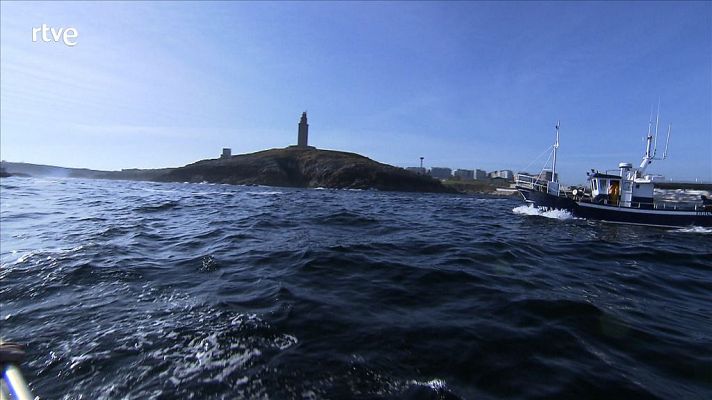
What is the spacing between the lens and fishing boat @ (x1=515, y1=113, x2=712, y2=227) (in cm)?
2725

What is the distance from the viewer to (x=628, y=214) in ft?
94.6

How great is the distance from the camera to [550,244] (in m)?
15.8

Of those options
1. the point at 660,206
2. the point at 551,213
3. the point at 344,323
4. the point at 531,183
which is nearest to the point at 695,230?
the point at 660,206

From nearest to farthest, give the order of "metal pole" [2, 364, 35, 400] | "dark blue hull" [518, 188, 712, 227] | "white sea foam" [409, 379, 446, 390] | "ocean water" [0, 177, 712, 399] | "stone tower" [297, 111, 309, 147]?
"metal pole" [2, 364, 35, 400], "white sea foam" [409, 379, 446, 390], "ocean water" [0, 177, 712, 399], "dark blue hull" [518, 188, 712, 227], "stone tower" [297, 111, 309, 147]

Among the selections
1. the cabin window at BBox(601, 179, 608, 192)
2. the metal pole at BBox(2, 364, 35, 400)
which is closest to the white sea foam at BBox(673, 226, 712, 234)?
the cabin window at BBox(601, 179, 608, 192)

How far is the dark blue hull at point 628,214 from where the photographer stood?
26.9 m

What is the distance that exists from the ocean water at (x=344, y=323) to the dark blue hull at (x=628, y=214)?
19878 millimetres

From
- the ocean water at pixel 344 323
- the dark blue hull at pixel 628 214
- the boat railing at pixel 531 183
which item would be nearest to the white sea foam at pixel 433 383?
the ocean water at pixel 344 323

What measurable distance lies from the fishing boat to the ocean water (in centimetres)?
1993

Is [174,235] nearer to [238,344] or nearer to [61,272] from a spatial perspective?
[61,272]

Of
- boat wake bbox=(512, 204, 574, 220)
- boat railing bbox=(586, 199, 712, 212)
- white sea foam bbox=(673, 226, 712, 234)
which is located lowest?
white sea foam bbox=(673, 226, 712, 234)

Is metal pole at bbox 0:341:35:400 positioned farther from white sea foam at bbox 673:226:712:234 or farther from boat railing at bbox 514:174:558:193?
boat railing at bbox 514:174:558:193

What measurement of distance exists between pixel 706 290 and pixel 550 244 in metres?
6.35

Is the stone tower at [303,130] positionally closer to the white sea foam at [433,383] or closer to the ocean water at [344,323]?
the ocean water at [344,323]
